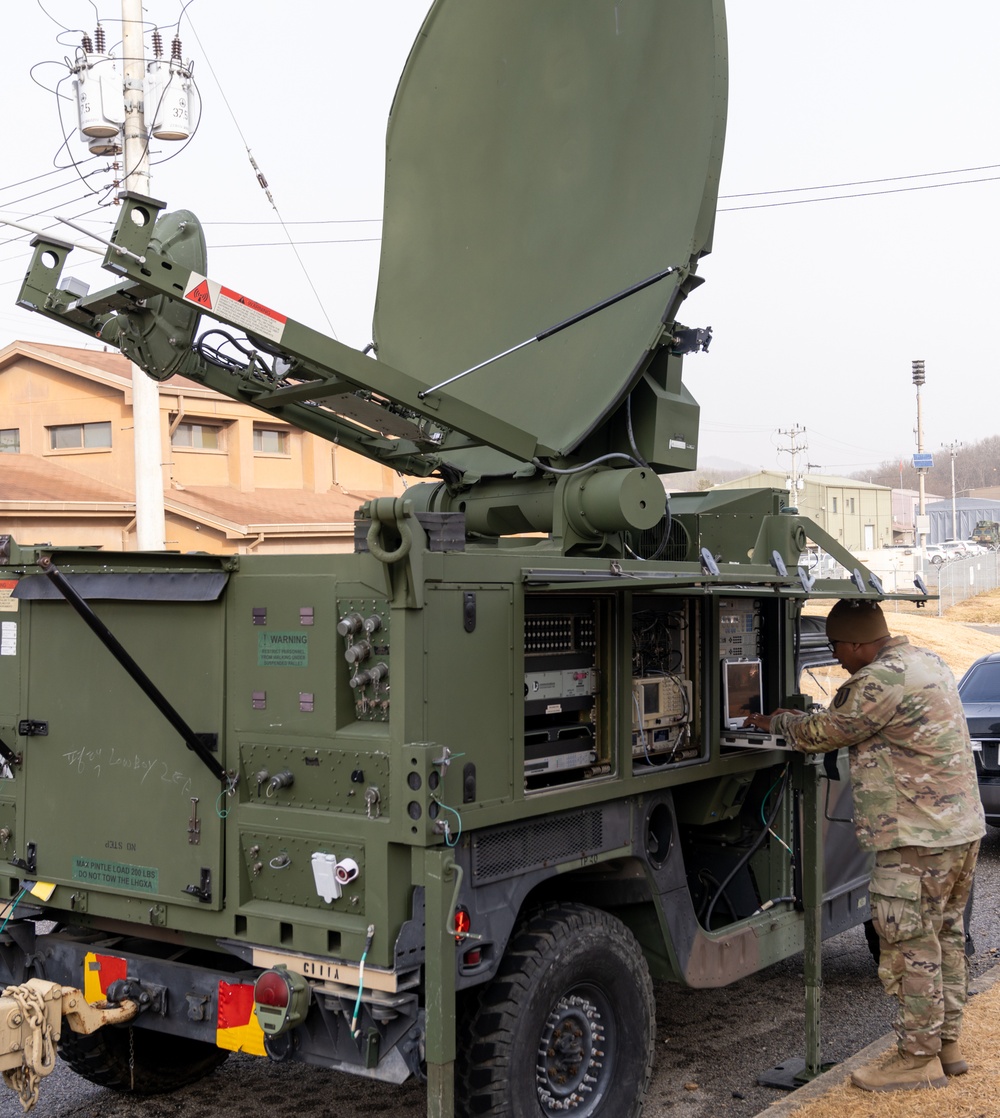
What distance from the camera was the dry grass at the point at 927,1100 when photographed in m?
4.88

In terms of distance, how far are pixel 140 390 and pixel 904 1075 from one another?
41.2 ft

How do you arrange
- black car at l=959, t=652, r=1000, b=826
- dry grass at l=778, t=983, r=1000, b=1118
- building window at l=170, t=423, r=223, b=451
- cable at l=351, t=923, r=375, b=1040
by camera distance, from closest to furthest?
cable at l=351, t=923, r=375, b=1040
dry grass at l=778, t=983, r=1000, b=1118
black car at l=959, t=652, r=1000, b=826
building window at l=170, t=423, r=223, b=451

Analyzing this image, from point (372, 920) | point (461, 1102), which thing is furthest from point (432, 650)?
point (461, 1102)

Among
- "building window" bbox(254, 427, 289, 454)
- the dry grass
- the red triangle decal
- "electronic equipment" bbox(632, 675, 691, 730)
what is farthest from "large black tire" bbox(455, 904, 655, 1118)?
"building window" bbox(254, 427, 289, 454)

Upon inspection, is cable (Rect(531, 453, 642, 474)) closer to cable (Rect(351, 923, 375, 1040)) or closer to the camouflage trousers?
the camouflage trousers

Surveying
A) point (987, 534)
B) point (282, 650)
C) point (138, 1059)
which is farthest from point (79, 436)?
point (987, 534)

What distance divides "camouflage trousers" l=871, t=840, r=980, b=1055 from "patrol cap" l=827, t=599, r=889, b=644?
94 centimetres

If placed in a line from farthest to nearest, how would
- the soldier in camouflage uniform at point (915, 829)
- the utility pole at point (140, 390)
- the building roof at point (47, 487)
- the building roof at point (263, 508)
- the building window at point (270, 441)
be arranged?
the building window at point (270, 441) < the building roof at point (47, 487) < the building roof at point (263, 508) < the utility pole at point (140, 390) < the soldier in camouflage uniform at point (915, 829)

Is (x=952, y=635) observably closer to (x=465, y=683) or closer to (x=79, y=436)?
(x=79, y=436)

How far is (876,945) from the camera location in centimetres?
719

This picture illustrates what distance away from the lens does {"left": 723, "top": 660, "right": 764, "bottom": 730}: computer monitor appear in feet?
19.4

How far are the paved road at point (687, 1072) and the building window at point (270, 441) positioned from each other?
20.3 m

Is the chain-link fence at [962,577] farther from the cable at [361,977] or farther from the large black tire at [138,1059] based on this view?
the cable at [361,977]

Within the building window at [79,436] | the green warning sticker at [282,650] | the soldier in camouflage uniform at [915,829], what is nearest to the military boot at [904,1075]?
the soldier in camouflage uniform at [915,829]
